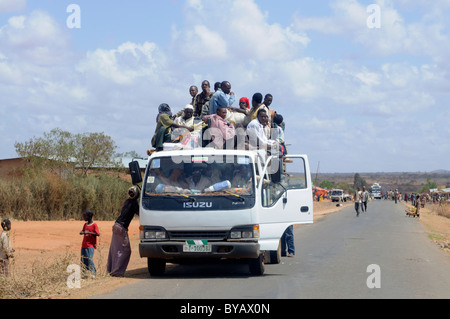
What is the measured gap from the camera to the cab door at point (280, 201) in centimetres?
1187

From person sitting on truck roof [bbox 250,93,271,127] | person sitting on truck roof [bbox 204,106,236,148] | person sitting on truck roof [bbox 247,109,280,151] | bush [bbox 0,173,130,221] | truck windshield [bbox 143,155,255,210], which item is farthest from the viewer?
bush [bbox 0,173,130,221]

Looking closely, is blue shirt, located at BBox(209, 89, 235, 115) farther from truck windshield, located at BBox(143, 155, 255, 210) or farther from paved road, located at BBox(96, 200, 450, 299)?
paved road, located at BBox(96, 200, 450, 299)

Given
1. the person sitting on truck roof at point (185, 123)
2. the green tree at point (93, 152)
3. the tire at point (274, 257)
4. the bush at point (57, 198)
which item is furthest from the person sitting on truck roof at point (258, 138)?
the green tree at point (93, 152)

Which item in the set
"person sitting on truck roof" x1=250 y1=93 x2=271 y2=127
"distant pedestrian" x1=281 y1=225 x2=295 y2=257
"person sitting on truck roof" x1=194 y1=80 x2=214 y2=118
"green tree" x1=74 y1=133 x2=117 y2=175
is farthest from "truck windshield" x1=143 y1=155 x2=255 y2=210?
"green tree" x1=74 y1=133 x2=117 y2=175

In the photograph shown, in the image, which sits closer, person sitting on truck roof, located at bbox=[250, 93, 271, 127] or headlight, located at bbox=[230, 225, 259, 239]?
headlight, located at bbox=[230, 225, 259, 239]

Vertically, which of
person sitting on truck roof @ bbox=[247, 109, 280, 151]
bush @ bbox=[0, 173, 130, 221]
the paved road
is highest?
person sitting on truck roof @ bbox=[247, 109, 280, 151]

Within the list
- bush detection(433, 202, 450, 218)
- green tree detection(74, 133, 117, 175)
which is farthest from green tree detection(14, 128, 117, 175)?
bush detection(433, 202, 450, 218)

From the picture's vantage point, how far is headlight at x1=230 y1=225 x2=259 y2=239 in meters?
11.3

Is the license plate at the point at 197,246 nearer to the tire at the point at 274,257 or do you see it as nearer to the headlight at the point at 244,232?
the headlight at the point at 244,232

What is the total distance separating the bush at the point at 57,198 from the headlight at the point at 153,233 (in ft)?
70.7

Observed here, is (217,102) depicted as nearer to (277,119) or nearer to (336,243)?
(277,119)

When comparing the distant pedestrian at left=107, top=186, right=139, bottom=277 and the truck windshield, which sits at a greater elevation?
the truck windshield

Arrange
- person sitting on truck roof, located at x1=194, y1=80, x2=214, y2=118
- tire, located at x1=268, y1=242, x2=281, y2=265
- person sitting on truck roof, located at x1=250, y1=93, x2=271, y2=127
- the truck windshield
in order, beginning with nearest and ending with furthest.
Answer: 1. the truck windshield
2. tire, located at x1=268, y1=242, x2=281, y2=265
3. person sitting on truck roof, located at x1=250, y1=93, x2=271, y2=127
4. person sitting on truck roof, located at x1=194, y1=80, x2=214, y2=118

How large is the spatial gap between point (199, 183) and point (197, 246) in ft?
3.73
